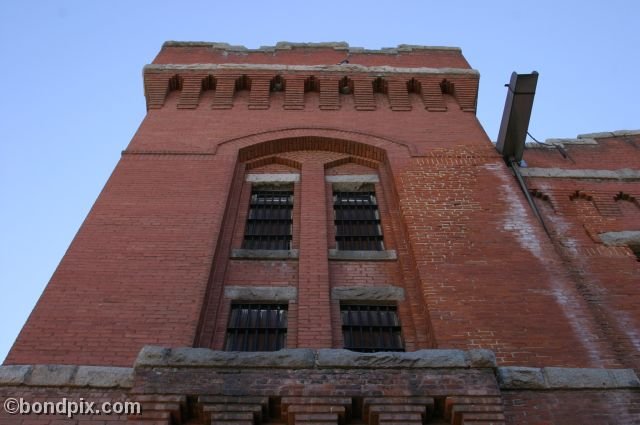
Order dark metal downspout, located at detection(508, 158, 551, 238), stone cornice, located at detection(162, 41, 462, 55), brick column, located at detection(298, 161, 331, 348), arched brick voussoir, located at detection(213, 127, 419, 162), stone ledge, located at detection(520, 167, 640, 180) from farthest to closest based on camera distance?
1. stone cornice, located at detection(162, 41, 462, 55)
2. arched brick voussoir, located at detection(213, 127, 419, 162)
3. stone ledge, located at detection(520, 167, 640, 180)
4. dark metal downspout, located at detection(508, 158, 551, 238)
5. brick column, located at detection(298, 161, 331, 348)

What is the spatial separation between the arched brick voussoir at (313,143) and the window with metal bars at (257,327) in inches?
169

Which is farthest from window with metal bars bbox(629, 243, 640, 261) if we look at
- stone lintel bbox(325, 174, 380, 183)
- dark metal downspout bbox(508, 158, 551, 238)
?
stone lintel bbox(325, 174, 380, 183)

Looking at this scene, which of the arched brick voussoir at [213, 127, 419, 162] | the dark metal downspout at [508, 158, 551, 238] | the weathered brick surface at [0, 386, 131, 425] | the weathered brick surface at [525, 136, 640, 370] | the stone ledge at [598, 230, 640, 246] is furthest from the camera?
the arched brick voussoir at [213, 127, 419, 162]

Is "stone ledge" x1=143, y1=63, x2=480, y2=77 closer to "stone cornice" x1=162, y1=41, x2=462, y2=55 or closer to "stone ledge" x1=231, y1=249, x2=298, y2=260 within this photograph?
"stone cornice" x1=162, y1=41, x2=462, y2=55

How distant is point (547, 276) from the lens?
9.05m

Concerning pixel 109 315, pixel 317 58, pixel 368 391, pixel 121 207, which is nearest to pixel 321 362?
pixel 368 391

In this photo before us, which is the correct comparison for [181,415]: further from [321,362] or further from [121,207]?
[121,207]

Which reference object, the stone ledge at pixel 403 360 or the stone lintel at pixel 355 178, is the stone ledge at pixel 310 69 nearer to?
the stone lintel at pixel 355 178

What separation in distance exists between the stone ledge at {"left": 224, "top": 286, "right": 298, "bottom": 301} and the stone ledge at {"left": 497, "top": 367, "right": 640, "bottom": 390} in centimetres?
330

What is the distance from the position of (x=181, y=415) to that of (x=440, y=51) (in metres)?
12.7

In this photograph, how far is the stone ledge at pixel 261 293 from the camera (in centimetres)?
918

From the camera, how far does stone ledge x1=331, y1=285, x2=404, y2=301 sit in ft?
30.1

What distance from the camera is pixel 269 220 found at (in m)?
11.2

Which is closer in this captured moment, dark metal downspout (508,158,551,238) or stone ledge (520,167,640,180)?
dark metal downspout (508,158,551,238)
